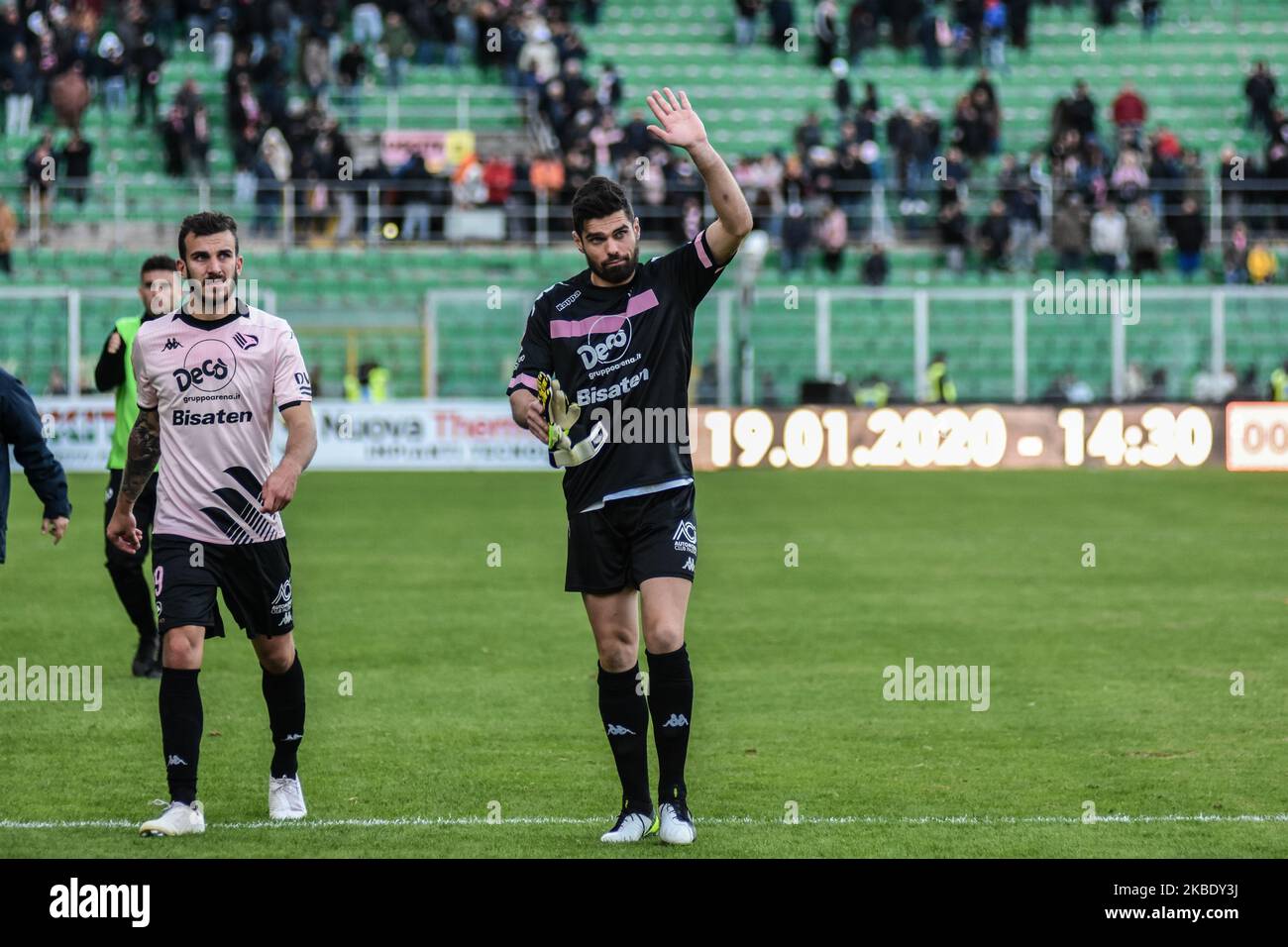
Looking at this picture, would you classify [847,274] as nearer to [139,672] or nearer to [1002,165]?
[1002,165]

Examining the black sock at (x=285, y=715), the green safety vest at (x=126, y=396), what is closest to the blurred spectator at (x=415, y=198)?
the green safety vest at (x=126, y=396)

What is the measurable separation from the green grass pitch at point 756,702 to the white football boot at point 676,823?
0.07 metres

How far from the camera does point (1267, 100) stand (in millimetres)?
39188

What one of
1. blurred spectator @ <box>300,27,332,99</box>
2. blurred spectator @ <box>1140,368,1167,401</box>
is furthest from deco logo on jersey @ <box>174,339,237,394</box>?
blurred spectator @ <box>300,27,332,99</box>

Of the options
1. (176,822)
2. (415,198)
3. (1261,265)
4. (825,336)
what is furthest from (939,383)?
(176,822)

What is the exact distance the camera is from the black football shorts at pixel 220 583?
7438 millimetres

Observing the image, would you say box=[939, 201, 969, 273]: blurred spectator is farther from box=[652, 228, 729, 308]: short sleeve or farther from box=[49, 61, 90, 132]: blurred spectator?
box=[652, 228, 729, 308]: short sleeve

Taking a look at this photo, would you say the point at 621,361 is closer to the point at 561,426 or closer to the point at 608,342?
the point at 608,342

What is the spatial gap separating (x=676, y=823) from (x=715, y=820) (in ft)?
1.57

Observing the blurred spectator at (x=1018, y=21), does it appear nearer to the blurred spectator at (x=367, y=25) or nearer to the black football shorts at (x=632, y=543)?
the blurred spectator at (x=367, y=25)

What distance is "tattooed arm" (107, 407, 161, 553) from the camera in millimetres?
7781

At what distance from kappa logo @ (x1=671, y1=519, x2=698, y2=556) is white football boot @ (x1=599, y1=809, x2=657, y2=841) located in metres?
0.96

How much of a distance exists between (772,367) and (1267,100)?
13179 millimetres
